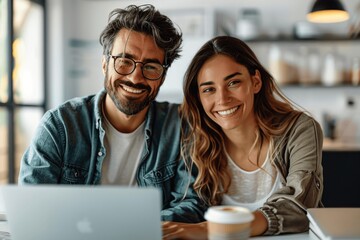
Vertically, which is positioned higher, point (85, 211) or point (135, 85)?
point (135, 85)

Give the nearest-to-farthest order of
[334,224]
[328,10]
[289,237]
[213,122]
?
[334,224]
[289,237]
[213,122]
[328,10]

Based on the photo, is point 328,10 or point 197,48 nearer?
point 328,10

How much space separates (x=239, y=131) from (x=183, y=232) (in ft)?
2.03

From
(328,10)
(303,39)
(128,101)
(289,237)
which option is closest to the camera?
(289,237)

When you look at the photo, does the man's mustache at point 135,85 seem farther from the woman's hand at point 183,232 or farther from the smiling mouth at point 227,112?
the woman's hand at point 183,232

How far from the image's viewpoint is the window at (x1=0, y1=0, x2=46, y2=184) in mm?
3697

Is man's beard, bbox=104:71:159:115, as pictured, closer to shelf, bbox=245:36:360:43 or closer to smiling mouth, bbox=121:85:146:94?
smiling mouth, bbox=121:85:146:94

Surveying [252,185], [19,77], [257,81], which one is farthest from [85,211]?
[19,77]

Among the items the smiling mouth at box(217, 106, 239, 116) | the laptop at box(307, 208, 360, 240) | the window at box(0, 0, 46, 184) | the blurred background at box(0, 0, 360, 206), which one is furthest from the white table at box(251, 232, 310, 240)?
the window at box(0, 0, 46, 184)

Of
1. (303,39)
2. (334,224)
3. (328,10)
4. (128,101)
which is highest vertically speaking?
(328,10)

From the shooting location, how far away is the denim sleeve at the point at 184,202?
Result: 133 centimetres

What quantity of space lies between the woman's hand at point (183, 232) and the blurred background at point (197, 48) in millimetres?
2953

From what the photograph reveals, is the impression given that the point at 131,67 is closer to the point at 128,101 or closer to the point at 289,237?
the point at 128,101

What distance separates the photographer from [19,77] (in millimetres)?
4000
